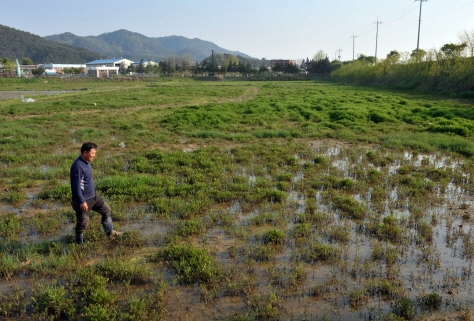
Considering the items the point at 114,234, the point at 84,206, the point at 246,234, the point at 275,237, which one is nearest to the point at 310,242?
the point at 275,237

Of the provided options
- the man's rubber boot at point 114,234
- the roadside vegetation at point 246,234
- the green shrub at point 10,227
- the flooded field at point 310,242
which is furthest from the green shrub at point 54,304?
the green shrub at point 10,227

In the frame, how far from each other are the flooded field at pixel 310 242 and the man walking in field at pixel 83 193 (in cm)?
42

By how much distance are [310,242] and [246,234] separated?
111cm

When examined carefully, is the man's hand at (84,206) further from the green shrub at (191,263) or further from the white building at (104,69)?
the white building at (104,69)

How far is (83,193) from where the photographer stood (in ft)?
18.9

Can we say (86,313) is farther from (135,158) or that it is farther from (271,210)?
(135,158)

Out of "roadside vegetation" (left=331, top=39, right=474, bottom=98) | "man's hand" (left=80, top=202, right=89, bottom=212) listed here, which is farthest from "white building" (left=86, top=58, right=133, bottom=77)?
"man's hand" (left=80, top=202, right=89, bottom=212)

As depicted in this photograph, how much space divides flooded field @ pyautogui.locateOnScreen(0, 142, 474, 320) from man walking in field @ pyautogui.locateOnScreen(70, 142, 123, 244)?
16.4 inches

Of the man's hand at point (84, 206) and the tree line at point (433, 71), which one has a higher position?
the tree line at point (433, 71)

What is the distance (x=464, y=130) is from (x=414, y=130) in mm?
2006

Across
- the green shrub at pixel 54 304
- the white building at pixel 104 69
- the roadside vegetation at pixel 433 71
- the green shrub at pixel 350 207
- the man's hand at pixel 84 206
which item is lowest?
the green shrub at pixel 54 304

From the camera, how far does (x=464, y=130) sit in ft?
50.3

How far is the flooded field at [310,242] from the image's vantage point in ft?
14.6

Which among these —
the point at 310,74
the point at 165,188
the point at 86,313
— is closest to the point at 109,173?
the point at 165,188
